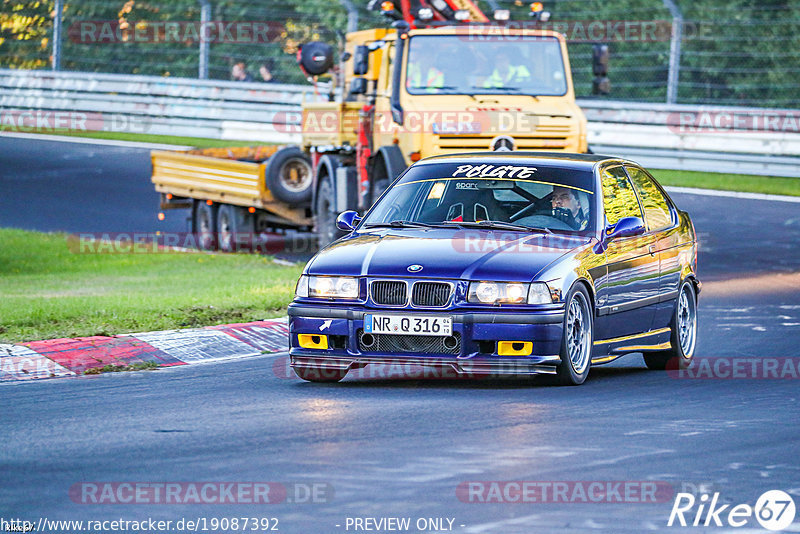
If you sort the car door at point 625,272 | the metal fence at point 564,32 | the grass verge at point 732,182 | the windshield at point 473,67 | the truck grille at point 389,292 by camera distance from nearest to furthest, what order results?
the truck grille at point 389,292, the car door at point 625,272, the windshield at point 473,67, the grass verge at point 732,182, the metal fence at point 564,32

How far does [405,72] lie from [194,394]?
28.1ft

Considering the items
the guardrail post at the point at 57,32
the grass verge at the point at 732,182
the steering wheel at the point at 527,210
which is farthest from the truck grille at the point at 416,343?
the guardrail post at the point at 57,32

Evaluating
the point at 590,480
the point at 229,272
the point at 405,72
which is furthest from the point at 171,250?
the point at 590,480

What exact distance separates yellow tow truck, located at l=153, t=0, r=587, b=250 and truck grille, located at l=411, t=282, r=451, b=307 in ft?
25.3

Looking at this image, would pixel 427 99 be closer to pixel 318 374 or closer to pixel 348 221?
pixel 348 221

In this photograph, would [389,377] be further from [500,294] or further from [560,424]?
[560,424]

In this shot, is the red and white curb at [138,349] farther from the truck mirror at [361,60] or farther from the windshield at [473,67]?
the truck mirror at [361,60]

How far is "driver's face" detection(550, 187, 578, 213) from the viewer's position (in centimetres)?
1029

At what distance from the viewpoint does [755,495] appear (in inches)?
255

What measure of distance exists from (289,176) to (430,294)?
11984 millimetres

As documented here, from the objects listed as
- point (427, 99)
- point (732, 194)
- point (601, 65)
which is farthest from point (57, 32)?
point (427, 99)

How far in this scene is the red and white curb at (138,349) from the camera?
1067cm

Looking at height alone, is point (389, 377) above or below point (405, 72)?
below

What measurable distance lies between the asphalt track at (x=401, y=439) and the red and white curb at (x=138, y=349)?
1.28ft
